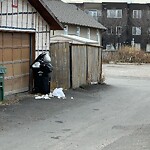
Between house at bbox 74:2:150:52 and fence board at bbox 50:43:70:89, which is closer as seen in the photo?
fence board at bbox 50:43:70:89

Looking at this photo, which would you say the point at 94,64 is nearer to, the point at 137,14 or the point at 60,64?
the point at 60,64

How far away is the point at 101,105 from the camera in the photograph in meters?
16.7

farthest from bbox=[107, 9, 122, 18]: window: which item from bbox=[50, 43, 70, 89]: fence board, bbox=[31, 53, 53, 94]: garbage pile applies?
bbox=[31, 53, 53, 94]: garbage pile

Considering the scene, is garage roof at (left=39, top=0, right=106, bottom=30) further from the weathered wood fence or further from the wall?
→ the wall

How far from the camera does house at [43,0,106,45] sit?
5069 cm

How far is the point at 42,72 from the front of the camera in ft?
60.0

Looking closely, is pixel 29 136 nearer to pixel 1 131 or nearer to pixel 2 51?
pixel 1 131

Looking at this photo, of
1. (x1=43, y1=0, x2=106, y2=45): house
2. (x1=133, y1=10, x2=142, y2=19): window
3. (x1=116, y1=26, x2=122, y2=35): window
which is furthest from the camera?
(x1=133, y1=10, x2=142, y2=19): window

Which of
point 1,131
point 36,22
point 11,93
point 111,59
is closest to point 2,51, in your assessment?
point 11,93

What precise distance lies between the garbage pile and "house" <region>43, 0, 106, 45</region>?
98.5ft

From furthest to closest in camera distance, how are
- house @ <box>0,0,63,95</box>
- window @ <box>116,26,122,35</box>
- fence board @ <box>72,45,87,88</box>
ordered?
window @ <box>116,26,122,35</box> < fence board @ <box>72,45,87,88</box> < house @ <box>0,0,63,95</box>

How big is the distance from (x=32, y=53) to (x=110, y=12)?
6205cm

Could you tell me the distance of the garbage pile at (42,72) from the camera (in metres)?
18.2

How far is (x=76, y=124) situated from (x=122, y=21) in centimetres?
6837
